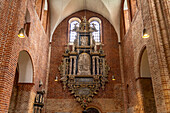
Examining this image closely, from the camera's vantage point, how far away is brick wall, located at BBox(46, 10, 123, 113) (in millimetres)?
13828

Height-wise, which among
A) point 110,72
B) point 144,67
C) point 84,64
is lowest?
point 144,67

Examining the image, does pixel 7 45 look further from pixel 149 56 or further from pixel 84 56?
pixel 84 56

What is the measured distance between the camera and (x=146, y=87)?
10.2 m

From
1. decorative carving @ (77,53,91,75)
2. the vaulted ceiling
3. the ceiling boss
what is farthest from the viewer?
the vaulted ceiling

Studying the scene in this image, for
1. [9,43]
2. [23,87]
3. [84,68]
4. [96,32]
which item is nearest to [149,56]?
[9,43]

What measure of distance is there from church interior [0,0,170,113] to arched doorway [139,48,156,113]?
0.05 metres

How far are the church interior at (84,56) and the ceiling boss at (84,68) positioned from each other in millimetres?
81

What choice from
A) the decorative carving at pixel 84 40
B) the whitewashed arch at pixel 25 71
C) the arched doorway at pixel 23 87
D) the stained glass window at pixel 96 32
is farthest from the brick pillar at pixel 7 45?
the stained glass window at pixel 96 32

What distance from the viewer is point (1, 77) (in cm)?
659

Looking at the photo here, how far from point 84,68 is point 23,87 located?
573 cm

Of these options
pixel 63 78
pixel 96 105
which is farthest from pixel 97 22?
pixel 96 105

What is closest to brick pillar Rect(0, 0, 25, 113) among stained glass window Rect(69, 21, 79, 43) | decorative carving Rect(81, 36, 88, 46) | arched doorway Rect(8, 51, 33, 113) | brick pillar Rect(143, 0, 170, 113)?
arched doorway Rect(8, 51, 33, 113)

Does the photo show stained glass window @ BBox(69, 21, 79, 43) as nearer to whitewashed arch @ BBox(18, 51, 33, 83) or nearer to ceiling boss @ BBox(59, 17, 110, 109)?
ceiling boss @ BBox(59, 17, 110, 109)

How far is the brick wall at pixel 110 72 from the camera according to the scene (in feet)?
45.4
